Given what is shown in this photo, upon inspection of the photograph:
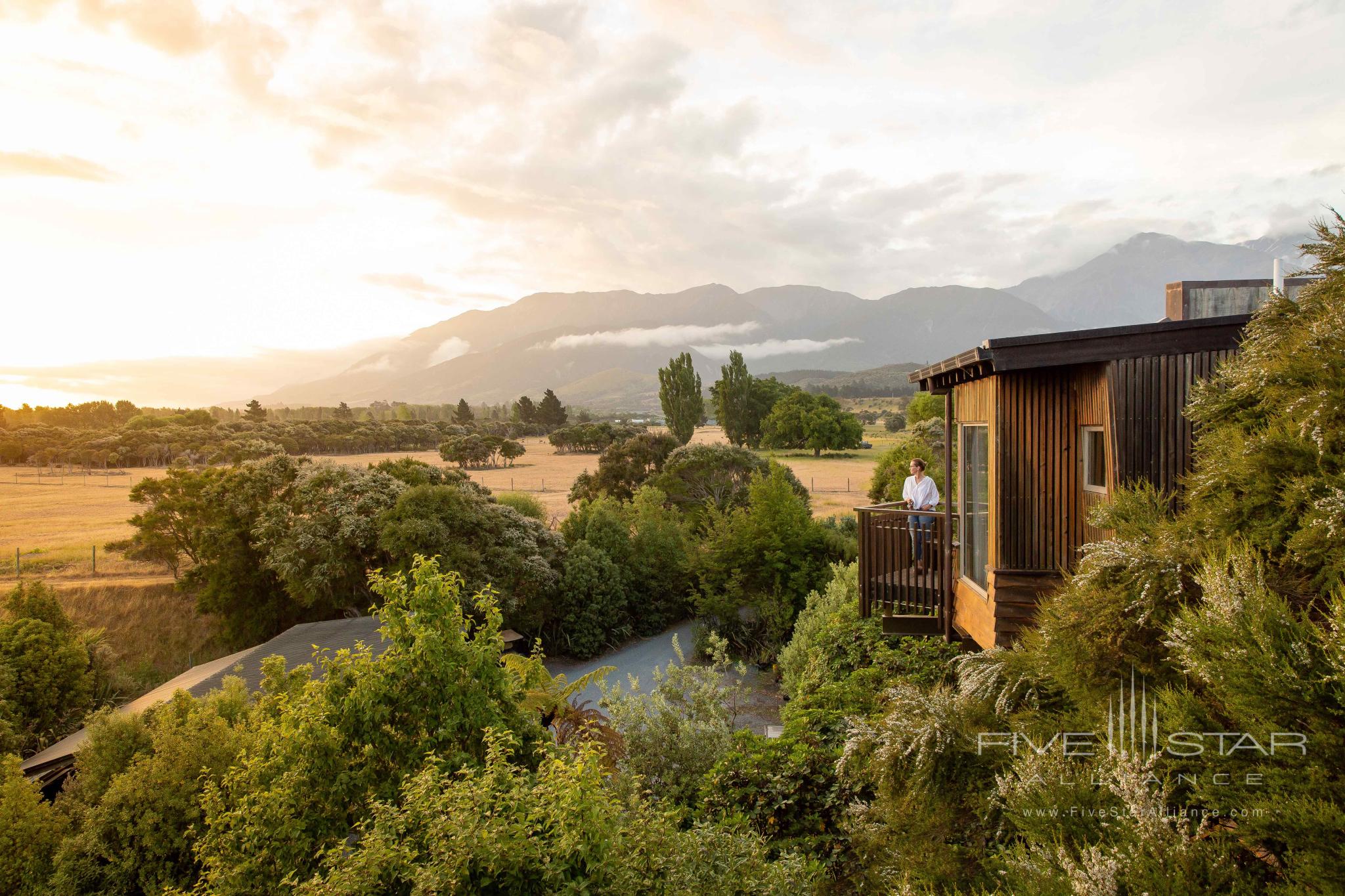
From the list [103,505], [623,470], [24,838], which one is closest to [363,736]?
[24,838]

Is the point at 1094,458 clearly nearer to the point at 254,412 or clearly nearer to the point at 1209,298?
the point at 1209,298

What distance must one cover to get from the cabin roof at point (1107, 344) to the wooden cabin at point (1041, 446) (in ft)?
0.03

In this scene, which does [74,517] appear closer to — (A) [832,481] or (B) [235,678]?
(B) [235,678]

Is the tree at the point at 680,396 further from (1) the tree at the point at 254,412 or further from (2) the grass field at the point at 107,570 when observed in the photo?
(1) the tree at the point at 254,412

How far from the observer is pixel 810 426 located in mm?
57656

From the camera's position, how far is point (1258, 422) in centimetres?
359

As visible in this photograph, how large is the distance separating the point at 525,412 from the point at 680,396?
145 feet

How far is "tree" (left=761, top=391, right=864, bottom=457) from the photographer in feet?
189

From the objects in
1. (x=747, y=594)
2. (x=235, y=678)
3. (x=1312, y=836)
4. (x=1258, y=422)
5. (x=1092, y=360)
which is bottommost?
(x=747, y=594)

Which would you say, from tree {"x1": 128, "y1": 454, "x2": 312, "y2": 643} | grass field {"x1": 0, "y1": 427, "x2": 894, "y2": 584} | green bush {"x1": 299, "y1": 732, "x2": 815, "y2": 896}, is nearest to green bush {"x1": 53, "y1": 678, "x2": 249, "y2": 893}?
green bush {"x1": 299, "y1": 732, "x2": 815, "y2": 896}

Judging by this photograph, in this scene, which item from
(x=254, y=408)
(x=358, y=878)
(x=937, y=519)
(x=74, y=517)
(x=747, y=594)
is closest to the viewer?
(x=358, y=878)

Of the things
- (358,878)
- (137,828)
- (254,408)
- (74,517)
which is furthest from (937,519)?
(254,408)

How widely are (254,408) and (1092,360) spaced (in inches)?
2950

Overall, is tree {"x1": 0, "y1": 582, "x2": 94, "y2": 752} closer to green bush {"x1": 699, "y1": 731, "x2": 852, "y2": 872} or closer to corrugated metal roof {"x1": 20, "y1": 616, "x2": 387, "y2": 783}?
corrugated metal roof {"x1": 20, "y1": 616, "x2": 387, "y2": 783}
